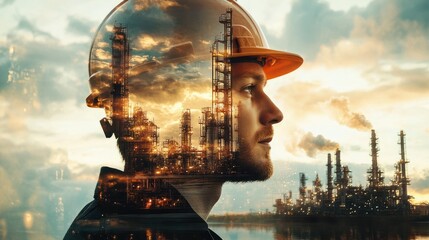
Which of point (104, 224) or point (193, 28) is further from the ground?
point (193, 28)

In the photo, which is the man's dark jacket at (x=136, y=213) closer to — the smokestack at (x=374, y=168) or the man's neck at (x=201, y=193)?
the man's neck at (x=201, y=193)

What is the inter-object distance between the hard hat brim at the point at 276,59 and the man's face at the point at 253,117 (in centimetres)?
9

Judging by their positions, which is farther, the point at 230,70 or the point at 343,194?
the point at 343,194

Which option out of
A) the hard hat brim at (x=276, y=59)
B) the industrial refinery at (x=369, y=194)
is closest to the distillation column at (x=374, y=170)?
the industrial refinery at (x=369, y=194)

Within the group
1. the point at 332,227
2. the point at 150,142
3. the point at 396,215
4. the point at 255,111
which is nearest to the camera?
the point at 150,142

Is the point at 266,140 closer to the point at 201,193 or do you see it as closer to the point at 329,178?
the point at 201,193

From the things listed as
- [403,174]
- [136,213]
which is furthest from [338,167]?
[136,213]

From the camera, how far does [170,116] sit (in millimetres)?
3615

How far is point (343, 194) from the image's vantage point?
5697 cm

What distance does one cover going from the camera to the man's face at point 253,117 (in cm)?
394

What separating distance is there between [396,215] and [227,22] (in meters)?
56.1

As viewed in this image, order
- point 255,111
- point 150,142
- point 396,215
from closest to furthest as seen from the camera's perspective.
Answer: point 150,142 < point 255,111 < point 396,215

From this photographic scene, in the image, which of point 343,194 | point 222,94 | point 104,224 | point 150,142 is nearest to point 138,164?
point 150,142

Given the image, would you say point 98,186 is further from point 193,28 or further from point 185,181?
point 193,28
